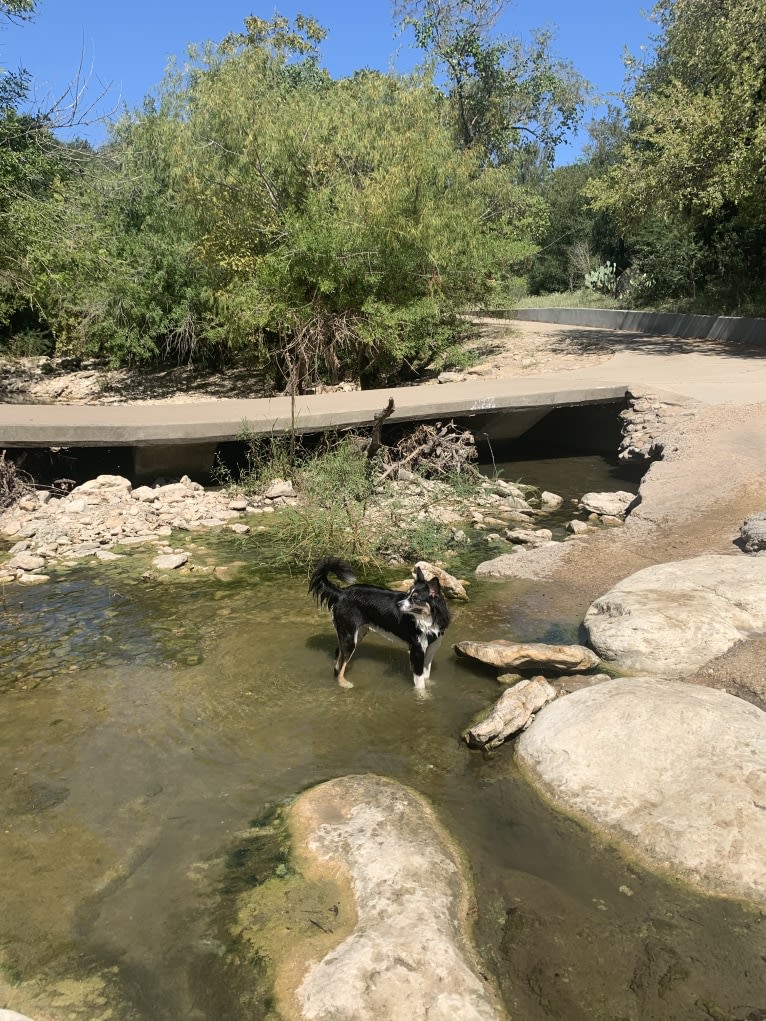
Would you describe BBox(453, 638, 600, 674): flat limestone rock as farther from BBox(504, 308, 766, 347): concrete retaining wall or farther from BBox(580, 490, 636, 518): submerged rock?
BBox(504, 308, 766, 347): concrete retaining wall

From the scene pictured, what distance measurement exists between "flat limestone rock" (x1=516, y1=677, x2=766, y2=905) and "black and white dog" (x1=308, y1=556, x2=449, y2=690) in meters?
1.02

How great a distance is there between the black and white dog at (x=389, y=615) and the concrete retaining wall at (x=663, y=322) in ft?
58.8

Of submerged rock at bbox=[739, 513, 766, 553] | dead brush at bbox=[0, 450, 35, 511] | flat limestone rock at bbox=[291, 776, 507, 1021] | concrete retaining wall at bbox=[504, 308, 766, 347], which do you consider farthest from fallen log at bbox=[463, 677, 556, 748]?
concrete retaining wall at bbox=[504, 308, 766, 347]

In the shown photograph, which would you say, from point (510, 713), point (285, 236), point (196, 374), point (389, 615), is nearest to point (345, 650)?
point (389, 615)

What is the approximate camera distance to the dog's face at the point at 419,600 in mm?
5652

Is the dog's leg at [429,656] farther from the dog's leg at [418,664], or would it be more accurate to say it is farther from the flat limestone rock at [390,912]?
the flat limestone rock at [390,912]

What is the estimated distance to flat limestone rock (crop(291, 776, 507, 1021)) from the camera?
315cm

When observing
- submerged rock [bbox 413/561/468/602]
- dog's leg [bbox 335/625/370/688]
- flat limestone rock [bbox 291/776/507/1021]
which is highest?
flat limestone rock [bbox 291/776/507/1021]

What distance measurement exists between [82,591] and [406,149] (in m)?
12.0

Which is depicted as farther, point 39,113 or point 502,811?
point 39,113

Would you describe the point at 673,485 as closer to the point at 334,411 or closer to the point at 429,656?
the point at 334,411

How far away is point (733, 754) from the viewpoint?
4379 mm

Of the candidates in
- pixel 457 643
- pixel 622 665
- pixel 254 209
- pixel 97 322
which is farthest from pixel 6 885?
pixel 97 322

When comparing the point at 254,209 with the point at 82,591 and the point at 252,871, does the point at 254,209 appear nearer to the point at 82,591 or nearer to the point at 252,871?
the point at 82,591
